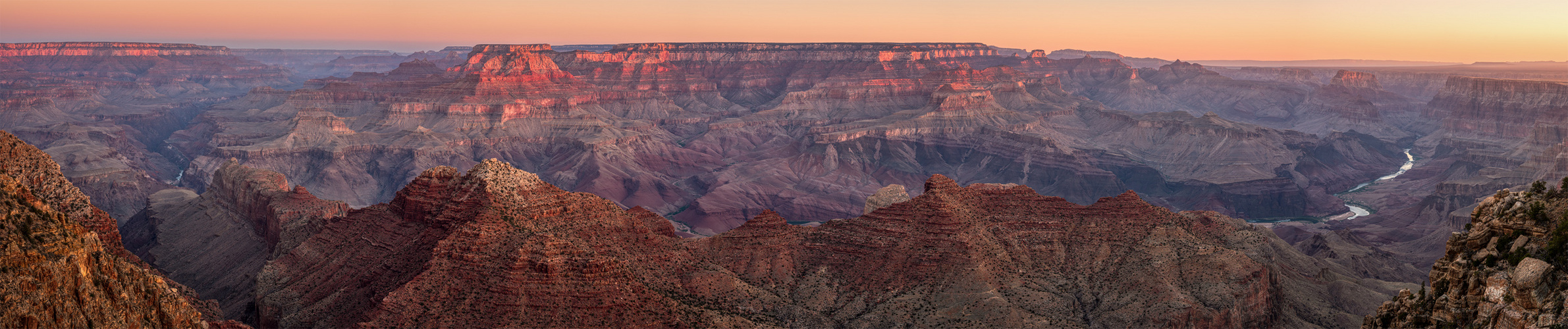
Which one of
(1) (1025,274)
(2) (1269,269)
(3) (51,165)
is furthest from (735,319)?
(3) (51,165)

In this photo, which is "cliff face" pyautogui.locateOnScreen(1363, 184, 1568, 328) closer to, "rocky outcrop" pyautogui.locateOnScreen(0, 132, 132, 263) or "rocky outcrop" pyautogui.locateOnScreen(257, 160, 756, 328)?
"rocky outcrop" pyautogui.locateOnScreen(257, 160, 756, 328)

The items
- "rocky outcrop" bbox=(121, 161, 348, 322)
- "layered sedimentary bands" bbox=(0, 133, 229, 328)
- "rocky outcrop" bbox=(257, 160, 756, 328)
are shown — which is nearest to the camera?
"layered sedimentary bands" bbox=(0, 133, 229, 328)

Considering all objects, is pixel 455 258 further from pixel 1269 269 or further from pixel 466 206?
pixel 1269 269

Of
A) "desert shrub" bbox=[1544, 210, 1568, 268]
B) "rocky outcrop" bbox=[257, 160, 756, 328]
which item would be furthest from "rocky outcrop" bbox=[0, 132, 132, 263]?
"desert shrub" bbox=[1544, 210, 1568, 268]

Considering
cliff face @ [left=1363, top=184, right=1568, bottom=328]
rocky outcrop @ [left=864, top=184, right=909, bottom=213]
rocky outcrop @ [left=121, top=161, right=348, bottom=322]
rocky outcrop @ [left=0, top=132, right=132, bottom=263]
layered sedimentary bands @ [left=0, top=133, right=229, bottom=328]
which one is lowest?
rocky outcrop @ [left=121, top=161, right=348, bottom=322]

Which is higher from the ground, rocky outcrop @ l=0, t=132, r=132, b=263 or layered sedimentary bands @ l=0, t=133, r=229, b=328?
layered sedimentary bands @ l=0, t=133, r=229, b=328

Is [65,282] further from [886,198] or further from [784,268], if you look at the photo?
[886,198]

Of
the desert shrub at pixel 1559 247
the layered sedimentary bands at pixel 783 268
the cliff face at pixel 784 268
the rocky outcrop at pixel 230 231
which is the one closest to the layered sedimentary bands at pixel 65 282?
the cliff face at pixel 784 268
